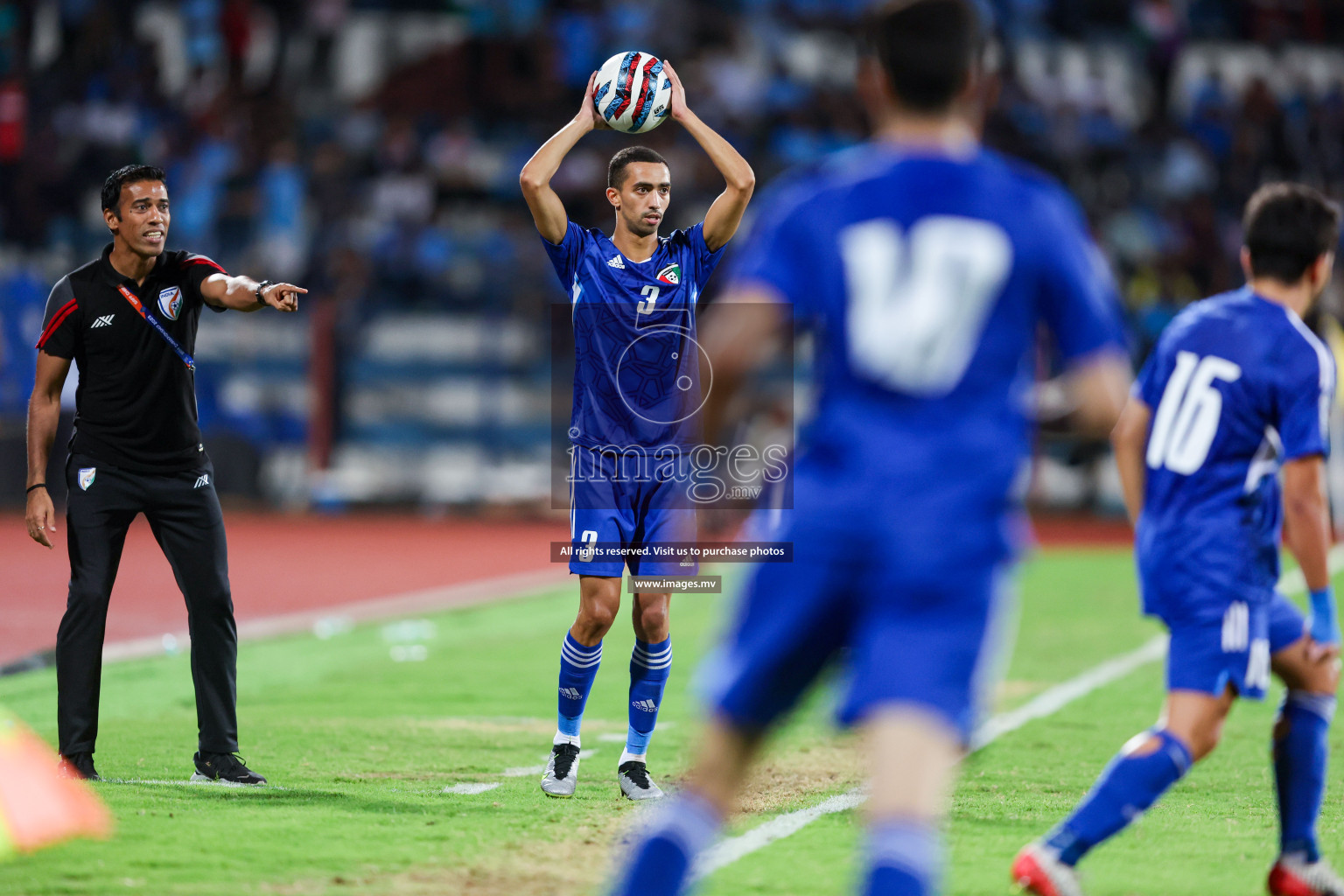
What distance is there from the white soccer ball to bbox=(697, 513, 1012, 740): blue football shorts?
413 cm

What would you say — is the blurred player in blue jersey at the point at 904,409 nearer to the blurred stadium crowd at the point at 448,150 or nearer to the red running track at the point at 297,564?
the red running track at the point at 297,564

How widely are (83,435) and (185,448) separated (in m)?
0.45

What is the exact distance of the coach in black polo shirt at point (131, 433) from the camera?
6.96 meters

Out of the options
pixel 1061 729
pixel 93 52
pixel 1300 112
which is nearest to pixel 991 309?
pixel 1061 729

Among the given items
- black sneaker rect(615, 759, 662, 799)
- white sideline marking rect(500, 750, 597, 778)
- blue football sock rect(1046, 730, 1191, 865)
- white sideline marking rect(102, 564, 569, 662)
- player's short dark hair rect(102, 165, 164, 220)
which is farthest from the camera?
white sideline marking rect(102, 564, 569, 662)

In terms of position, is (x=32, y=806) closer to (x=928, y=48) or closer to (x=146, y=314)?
(x=146, y=314)

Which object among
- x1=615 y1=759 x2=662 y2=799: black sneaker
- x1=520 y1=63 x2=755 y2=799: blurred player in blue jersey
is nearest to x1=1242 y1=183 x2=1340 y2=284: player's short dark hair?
x1=520 y1=63 x2=755 y2=799: blurred player in blue jersey

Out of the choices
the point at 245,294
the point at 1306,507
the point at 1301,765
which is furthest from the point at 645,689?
the point at 1306,507

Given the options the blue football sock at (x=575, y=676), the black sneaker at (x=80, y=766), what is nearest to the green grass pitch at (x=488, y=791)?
the black sneaker at (x=80, y=766)

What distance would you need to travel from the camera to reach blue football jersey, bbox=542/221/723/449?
6906mm

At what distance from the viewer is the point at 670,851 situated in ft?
10.7

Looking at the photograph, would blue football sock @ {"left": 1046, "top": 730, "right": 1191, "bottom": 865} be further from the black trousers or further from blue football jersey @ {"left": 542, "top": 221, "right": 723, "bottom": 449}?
the black trousers

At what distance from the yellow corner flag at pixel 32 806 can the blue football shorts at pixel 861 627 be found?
3086 mm

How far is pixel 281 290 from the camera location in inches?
254
